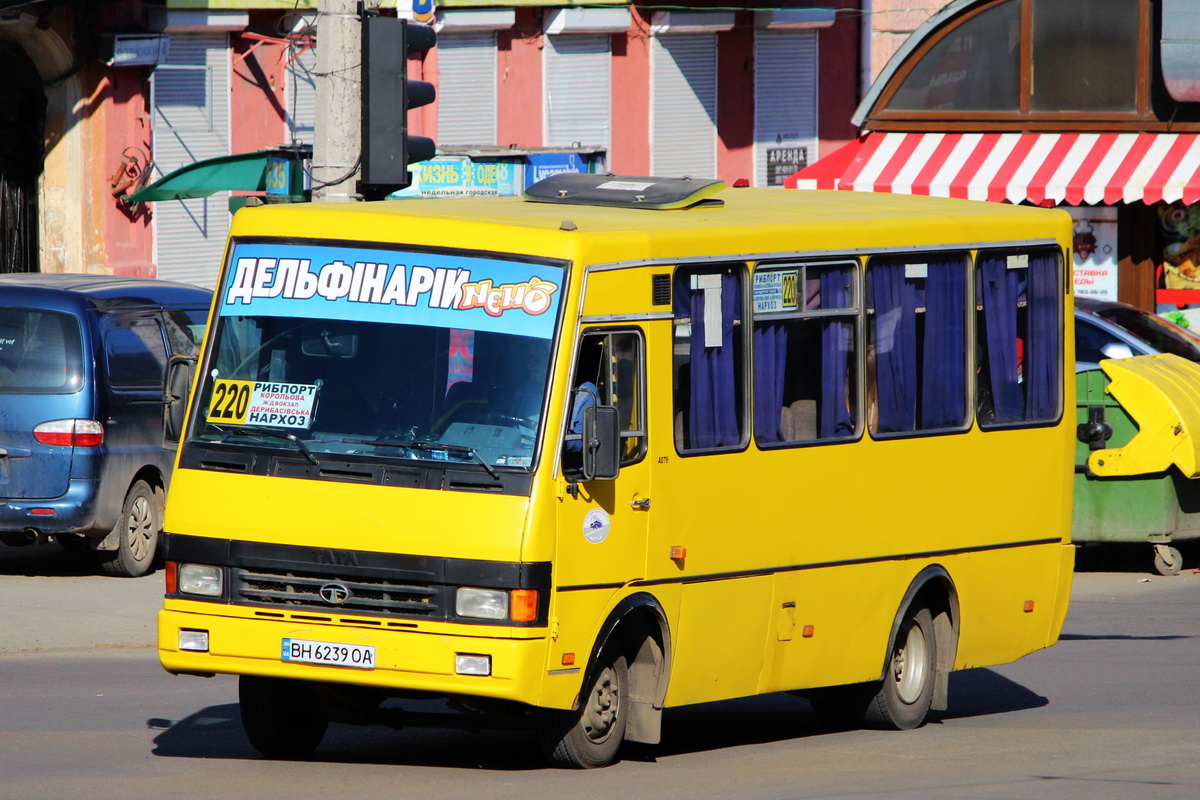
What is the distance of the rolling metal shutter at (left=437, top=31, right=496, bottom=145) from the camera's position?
2864 centimetres

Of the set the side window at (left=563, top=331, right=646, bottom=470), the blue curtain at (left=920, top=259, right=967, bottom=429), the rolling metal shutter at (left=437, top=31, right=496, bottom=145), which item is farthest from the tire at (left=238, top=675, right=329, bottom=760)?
the rolling metal shutter at (left=437, top=31, right=496, bottom=145)

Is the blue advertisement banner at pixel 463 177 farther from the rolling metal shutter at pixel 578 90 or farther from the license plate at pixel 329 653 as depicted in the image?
the license plate at pixel 329 653

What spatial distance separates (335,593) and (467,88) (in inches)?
828

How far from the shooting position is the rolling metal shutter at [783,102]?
105ft

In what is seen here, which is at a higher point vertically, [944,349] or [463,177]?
[463,177]

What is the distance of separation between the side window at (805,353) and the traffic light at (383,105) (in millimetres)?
3848

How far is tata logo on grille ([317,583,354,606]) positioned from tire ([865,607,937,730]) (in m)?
3.42

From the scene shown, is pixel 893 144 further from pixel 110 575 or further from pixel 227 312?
pixel 227 312

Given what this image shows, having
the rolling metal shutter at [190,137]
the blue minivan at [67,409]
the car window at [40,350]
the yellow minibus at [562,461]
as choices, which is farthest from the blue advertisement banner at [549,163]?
the yellow minibus at [562,461]

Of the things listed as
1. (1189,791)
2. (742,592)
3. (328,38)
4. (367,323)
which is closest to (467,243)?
(367,323)

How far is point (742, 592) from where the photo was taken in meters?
9.54

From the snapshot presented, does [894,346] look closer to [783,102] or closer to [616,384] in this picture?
[616,384]

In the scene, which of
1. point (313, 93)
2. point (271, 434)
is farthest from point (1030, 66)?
point (271, 434)

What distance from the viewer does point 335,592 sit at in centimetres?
846
